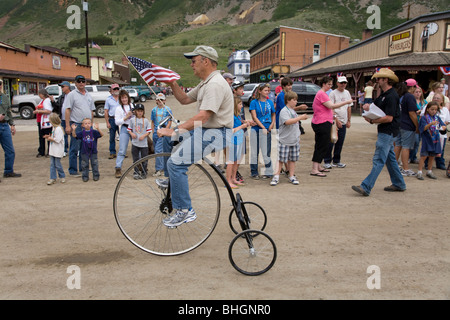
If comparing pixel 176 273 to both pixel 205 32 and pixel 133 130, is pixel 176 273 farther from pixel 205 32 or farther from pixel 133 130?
pixel 205 32

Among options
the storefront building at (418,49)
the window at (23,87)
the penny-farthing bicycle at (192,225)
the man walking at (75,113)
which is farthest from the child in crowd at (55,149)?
the window at (23,87)

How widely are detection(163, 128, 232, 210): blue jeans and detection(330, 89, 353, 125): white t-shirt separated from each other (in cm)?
515

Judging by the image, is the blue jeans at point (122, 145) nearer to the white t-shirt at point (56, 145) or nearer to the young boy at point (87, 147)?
the young boy at point (87, 147)

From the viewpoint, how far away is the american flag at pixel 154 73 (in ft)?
13.9

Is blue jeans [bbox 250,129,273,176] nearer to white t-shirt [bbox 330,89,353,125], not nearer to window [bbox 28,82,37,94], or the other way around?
white t-shirt [bbox 330,89,353,125]

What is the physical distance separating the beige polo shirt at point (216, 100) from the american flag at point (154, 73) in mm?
338

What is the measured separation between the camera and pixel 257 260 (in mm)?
4035

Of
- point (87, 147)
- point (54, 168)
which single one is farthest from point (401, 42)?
point (54, 168)

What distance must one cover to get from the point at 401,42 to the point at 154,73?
23.6m

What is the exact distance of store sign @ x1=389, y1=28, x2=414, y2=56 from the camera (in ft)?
74.4

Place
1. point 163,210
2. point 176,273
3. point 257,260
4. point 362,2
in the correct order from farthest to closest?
point 362,2, point 163,210, point 257,260, point 176,273

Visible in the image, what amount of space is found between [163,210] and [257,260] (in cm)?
118

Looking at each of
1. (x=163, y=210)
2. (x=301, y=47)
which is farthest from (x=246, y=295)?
(x=301, y=47)

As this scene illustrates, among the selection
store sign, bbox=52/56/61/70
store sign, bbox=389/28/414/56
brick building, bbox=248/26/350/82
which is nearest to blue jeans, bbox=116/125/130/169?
store sign, bbox=389/28/414/56
